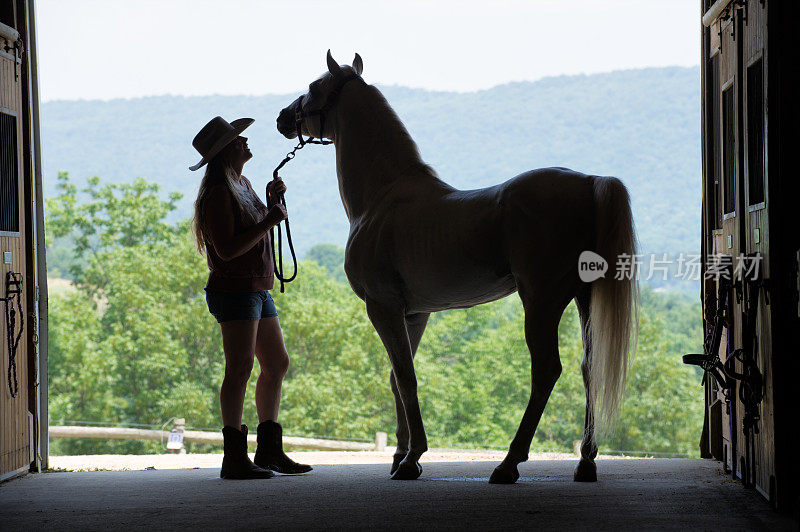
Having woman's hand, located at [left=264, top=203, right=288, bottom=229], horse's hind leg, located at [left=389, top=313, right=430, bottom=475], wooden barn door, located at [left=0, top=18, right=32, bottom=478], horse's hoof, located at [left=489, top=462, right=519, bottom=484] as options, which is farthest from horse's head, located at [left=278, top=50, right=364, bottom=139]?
horse's hoof, located at [left=489, top=462, right=519, bottom=484]

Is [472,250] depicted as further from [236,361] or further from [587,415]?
[236,361]

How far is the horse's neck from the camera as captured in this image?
3.38 meters

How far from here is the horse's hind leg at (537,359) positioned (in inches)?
110

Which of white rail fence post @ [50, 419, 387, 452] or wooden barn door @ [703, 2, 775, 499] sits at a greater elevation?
wooden barn door @ [703, 2, 775, 499]

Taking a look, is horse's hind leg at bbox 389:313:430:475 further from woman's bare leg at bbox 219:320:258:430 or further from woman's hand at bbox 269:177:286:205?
woman's hand at bbox 269:177:286:205

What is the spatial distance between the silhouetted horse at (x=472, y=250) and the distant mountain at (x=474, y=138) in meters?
63.7

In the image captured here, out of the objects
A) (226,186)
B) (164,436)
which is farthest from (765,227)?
(164,436)

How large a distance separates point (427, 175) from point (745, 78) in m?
1.27

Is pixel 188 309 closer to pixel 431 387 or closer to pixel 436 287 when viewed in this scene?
pixel 431 387

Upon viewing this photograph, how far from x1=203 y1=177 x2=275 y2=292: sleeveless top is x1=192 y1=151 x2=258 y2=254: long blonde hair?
2cm

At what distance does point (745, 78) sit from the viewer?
8.94 ft

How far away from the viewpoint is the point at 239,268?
325cm

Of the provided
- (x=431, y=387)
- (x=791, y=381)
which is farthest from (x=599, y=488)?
(x=431, y=387)

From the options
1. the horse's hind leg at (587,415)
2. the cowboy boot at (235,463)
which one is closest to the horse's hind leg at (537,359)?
the horse's hind leg at (587,415)
